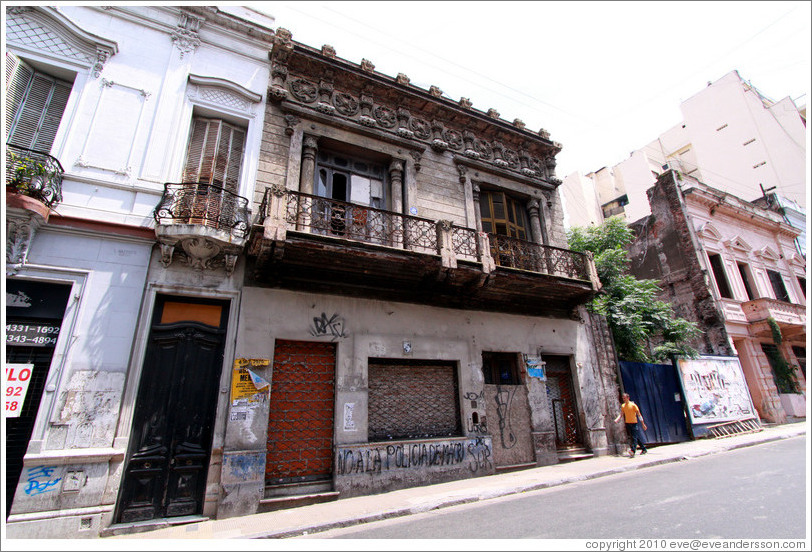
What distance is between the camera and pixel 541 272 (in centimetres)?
1004

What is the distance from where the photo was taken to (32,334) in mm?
6000

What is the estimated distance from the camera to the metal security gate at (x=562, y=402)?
9.86 metres

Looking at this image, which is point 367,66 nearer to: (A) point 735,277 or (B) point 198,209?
(B) point 198,209

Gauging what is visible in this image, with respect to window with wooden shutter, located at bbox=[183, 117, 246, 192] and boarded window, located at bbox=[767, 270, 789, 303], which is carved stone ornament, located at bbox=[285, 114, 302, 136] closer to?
window with wooden shutter, located at bbox=[183, 117, 246, 192]

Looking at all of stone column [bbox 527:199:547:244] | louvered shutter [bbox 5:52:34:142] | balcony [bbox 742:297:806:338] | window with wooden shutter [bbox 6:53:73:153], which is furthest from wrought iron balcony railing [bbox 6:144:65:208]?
balcony [bbox 742:297:806:338]

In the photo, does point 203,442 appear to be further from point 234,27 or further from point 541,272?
point 234,27

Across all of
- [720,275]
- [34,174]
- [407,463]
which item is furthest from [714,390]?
[34,174]

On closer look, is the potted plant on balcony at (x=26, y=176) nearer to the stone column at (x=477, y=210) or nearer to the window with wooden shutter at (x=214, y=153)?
the window with wooden shutter at (x=214, y=153)

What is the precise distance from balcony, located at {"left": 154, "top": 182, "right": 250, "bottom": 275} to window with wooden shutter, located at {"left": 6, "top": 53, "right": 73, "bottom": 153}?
2.60 meters

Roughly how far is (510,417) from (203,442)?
6859 millimetres

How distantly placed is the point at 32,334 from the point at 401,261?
259 inches

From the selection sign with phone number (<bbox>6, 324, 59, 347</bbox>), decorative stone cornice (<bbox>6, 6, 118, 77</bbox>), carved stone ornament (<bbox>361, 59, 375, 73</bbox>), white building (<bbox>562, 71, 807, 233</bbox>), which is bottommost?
sign with phone number (<bbox>6, 324, 59, 347</bbox>)

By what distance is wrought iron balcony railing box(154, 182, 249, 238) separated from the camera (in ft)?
22.6

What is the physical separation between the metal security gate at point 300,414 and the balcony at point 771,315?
62.0 feet
